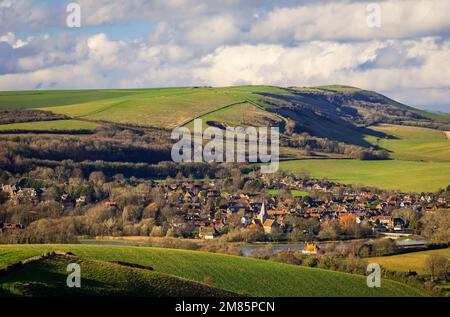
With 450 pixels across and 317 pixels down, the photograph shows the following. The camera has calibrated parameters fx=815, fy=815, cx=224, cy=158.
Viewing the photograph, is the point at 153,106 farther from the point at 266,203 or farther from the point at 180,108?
the point at 266,203

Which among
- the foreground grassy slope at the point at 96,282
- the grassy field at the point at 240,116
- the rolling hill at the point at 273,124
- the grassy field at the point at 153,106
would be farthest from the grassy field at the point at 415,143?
the foreground grassy slope at the point at 96,282

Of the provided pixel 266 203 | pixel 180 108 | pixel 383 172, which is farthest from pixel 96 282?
pixel 180 108

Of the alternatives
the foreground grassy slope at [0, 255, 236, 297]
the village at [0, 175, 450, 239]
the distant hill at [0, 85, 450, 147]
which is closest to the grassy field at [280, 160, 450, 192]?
the village at [0, 175, 450, 239]

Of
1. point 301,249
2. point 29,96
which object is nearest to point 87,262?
point 301,249

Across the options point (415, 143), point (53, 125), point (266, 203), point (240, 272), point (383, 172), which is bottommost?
point (266, 203)

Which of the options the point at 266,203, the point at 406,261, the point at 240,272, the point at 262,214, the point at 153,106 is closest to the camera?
the point at 240,272
